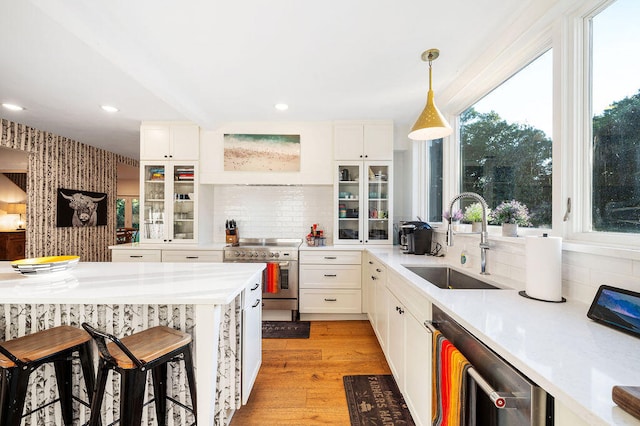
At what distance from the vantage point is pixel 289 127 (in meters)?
3.59

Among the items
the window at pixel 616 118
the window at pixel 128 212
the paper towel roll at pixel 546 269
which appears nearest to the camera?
the window at pixel 616 118

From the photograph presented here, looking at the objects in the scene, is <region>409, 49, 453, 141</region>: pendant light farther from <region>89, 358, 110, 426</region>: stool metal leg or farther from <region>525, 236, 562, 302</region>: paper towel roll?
<region>89, 358, 110, 426</region>: stool metal leg

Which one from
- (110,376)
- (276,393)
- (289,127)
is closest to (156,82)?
(289,127)

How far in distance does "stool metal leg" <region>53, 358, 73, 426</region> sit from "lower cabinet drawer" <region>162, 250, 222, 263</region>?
196 cm

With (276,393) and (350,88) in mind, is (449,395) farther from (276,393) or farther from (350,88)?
(350,88)

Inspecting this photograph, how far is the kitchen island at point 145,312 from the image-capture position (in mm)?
1282

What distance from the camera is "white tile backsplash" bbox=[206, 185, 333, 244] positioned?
397 cm

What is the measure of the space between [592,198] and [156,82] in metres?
3.15

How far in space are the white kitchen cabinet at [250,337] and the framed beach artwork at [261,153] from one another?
6.27 feet

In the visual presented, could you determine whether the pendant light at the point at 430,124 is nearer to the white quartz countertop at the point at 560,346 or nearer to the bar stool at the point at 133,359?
the white quartz countertop at the point at 560,346

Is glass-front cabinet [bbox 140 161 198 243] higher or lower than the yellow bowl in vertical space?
higher

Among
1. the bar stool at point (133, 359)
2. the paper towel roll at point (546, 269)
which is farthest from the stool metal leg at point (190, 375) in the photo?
the paper towel roll at point (546, 269)

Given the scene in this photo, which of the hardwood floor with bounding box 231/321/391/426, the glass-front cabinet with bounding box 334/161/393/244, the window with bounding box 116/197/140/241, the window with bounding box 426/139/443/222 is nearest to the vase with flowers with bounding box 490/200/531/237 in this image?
the window with bounding box 426/139/443/222

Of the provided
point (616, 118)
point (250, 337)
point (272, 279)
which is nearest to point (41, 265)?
point (250, 337)
